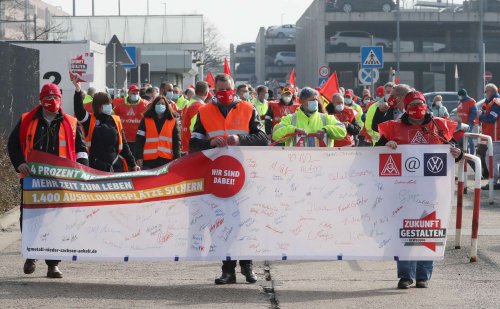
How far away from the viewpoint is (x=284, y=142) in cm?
1285

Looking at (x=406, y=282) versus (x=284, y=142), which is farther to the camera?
(x=284, y=142)

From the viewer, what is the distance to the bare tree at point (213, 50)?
132750mm

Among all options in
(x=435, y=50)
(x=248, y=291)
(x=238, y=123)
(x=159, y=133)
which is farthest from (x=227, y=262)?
(x=435, y=50)

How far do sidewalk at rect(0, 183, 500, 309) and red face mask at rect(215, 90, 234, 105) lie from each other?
1562 mm

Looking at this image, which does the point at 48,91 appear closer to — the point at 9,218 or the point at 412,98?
the point at 412,98

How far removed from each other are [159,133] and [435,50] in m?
76.4

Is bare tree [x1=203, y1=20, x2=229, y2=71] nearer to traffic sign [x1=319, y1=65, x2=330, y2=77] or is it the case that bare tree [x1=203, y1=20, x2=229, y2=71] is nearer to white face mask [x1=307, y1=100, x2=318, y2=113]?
traffic sign [x1=319, y1=65, x2=330, y2=77]

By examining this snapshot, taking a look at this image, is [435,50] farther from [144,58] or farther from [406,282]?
[406,282]

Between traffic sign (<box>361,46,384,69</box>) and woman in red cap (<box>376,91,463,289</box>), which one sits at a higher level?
traffic sign (<box>361,46,384,69</box>)

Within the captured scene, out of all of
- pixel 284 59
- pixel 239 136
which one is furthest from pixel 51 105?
pixel 284 59

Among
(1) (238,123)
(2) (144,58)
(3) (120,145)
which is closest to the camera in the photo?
(1) (238,123)

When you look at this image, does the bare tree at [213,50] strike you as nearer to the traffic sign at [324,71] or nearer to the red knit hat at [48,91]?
the traffic sign at [324,71]

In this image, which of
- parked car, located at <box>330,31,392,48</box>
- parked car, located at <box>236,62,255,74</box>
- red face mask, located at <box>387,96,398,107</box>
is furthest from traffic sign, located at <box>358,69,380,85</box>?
parked car, located at <box>236,62,255,74</box>

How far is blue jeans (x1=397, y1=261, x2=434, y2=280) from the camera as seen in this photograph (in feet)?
34.3
